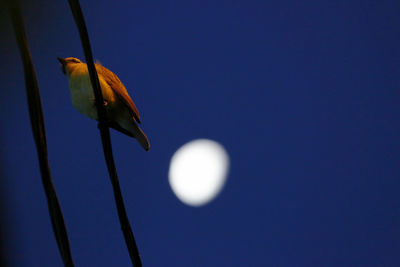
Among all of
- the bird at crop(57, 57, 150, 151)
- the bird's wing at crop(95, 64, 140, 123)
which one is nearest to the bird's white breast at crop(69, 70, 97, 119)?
the bird at crop(57, 57, 150, 151)

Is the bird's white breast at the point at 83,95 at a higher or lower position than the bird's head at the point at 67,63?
lower

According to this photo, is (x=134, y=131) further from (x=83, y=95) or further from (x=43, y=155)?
(x=43, y=155)

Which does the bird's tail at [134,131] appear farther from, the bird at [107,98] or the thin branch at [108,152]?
the thin branch at [108,152]

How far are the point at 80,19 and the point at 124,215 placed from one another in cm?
61

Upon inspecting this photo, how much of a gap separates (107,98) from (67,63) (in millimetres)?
517

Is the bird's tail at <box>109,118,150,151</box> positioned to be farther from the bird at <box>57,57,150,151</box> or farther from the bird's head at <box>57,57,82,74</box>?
the bird's head at <box>57,57,82,74</box>

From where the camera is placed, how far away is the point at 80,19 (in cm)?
101

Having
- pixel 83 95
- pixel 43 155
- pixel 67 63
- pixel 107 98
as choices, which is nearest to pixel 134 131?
pixel 107 98

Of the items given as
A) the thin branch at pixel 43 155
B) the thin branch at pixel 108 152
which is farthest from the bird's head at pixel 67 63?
the thin branch at pixel 43 155

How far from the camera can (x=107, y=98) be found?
2445mm

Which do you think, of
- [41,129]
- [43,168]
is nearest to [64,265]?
[43,168]

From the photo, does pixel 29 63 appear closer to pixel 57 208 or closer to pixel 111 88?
pixel 57 208

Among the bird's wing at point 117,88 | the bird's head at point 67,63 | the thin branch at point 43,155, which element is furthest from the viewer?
the bird's head at point 67,63

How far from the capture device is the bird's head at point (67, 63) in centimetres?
260
